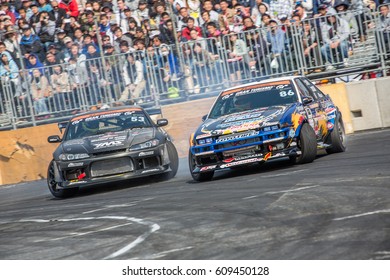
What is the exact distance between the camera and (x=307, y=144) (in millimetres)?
12445

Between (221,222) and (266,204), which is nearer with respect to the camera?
(221,222)

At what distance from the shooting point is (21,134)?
18.3 meters

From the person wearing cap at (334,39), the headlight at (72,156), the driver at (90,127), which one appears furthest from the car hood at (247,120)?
the person wearing cap at (334,39)

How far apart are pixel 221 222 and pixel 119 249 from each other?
1.19 m

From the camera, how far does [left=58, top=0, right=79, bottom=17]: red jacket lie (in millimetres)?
20891

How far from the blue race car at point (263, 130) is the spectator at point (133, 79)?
477 centimetres

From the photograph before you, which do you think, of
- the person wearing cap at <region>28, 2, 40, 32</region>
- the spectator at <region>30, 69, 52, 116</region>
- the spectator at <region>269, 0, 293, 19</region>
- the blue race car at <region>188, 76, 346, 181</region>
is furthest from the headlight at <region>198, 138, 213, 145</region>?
the person wearing cap at <region>28, 2, 40, 32</region>

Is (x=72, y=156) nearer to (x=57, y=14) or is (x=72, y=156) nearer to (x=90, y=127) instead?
(x=90, y=127)

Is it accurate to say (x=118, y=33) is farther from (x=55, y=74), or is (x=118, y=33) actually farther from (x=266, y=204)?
(x=266, y=204)

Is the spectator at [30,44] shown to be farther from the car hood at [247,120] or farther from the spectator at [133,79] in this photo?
the car hood at [247,120]

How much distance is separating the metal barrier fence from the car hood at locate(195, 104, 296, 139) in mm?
5039

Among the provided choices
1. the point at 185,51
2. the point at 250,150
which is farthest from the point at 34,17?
the point at 250,150

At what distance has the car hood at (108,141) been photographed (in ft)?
43.6

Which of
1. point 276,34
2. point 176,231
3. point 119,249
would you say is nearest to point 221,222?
point 176,231
